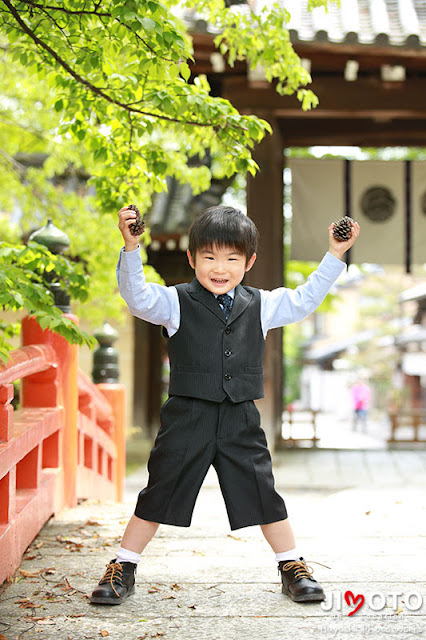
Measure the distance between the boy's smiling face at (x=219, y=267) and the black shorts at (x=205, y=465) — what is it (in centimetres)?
44

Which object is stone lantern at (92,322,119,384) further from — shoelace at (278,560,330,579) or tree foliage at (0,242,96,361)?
shoelace at (278,560,330,579)

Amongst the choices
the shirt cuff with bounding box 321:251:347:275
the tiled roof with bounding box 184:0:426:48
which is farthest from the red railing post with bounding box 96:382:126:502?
the shirt cuff with bounding box 321:251:347:275

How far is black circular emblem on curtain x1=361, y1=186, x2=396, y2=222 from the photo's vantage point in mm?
9555

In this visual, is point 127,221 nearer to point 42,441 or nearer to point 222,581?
point 222,581

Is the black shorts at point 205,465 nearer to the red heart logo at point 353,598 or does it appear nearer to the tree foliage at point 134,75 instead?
the red heart logo at point 353,598

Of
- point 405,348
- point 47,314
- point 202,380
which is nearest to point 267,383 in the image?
point 47,314

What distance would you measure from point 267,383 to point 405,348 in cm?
2333

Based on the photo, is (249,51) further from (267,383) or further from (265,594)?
(267,383)

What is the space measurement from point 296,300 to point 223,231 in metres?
0.41

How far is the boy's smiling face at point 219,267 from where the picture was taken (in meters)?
2.80

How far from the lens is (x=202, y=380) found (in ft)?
9.01

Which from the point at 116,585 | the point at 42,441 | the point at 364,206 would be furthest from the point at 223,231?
the point at 364,206
